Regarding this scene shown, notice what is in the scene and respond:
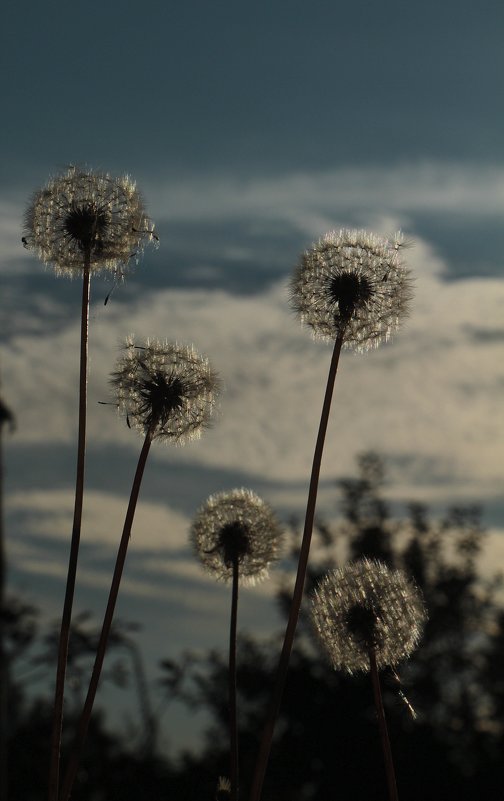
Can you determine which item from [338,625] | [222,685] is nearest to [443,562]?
[222,685]

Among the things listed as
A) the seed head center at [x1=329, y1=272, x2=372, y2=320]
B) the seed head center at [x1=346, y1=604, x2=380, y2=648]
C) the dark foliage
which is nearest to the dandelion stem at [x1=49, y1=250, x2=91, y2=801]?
the seed head center at [x1=329, y1=272, x2=372, y2=320]

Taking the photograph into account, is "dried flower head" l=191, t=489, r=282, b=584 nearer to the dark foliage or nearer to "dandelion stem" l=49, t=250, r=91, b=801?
"dandelion stem" l=49, t=250, r=91, b=801

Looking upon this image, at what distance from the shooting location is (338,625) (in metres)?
13.6

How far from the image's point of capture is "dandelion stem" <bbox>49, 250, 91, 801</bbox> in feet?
34.5

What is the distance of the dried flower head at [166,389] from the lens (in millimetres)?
12656

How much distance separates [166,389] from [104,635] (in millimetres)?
2890

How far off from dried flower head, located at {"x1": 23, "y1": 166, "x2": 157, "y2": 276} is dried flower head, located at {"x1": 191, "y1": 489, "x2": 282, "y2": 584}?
146 inches

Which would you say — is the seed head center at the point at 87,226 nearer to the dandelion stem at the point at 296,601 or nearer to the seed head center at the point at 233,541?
the dandelion stem at the point at 296,601

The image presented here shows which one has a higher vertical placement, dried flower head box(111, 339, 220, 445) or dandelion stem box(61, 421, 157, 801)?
dried flower head box(111, 339, 220, 445)

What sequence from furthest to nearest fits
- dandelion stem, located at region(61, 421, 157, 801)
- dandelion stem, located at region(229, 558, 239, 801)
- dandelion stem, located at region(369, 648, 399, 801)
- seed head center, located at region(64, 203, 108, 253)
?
seed head center, located at region(64, 203, 108, 253)
dandelion stem, located at region(369, 648, 399, 801)
dandelion stem, located at region(229, 558, 239, 801)
dandelion stem, located at region(61, 421, 157, 801)

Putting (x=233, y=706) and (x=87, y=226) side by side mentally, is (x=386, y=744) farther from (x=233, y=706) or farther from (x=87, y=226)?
(x=87, y=226)

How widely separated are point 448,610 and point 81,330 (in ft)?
122

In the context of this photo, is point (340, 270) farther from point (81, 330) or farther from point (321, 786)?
point (321, 786)

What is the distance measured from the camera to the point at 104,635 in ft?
35.7
